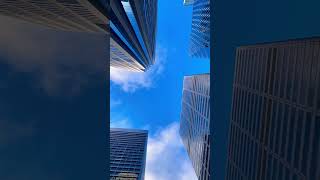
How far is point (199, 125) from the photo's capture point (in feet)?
460

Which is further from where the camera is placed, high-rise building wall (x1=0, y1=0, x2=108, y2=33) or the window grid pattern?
the window grid pattern

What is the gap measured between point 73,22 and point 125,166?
442 feet

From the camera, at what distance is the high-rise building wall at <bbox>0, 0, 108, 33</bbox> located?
120 ft

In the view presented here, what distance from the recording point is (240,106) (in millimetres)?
56125

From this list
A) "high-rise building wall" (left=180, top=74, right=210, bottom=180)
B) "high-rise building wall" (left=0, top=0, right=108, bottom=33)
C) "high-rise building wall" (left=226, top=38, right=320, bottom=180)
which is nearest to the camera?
"high-rise building wall" (left=226, top=38, right=320, bottom=180)

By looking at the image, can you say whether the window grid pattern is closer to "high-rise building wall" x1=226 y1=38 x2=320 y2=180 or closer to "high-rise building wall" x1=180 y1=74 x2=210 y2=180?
"high-rise building wall" x1=180 y1=74 x2=210 y2=180

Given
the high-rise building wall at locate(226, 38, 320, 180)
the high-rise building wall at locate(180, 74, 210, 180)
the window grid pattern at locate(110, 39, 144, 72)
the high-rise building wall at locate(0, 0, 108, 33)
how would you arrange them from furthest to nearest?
the high-rise building wall at locate(180, 74, 210, 180) < the window grid pattern at locate(110, 39, 144, 72) < the high-rise building wall at locate(0, 0, 108, 33) < the high-rise building wall at locate(226, 38, 320, 180)

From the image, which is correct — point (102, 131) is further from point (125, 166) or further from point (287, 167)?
point (125, 166)

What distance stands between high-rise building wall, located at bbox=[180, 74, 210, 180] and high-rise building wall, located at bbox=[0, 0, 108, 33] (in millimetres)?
73848

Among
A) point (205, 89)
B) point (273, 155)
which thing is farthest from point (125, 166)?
point (273, 155)

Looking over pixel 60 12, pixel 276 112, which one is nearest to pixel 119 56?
pixel 60 12

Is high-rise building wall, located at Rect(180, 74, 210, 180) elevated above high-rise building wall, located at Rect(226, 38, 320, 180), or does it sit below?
below

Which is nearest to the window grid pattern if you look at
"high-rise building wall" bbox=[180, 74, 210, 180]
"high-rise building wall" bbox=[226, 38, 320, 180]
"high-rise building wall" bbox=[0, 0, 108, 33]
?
"high-rise building wall" bbox=[180, 74, 210, 180]

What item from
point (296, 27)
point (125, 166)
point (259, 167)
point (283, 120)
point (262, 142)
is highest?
point (296, 27)
